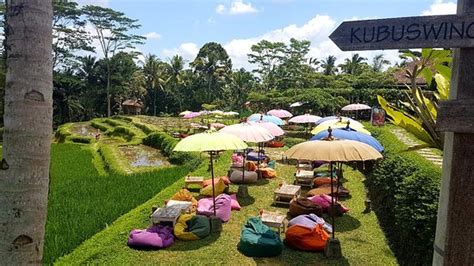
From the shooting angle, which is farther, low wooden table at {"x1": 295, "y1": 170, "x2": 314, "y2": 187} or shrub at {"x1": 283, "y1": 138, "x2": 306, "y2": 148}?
shrub at {"x1": 283, "y1": 138, "x2": 306, "y2": 148}

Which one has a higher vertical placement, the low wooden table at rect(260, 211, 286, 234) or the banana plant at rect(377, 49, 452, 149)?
the banana plant at rect(377, 49, 452, 149)

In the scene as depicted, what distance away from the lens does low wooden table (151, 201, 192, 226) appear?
7.33 metres

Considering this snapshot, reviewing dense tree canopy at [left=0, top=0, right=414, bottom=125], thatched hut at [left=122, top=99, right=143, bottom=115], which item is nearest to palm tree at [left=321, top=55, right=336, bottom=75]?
dense tree canopy at [left=0, top=0, right=414, bottom=125]

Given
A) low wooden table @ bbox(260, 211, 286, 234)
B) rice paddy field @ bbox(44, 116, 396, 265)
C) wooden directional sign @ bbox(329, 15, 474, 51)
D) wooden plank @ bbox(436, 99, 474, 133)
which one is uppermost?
wooden directional sign @ bbox(329, 15, 474, 51)

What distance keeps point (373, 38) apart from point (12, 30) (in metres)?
2.10

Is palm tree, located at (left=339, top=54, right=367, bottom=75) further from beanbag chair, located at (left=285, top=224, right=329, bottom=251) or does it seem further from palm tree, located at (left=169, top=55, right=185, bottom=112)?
beanbag chair, located at (left=285, top=224, right=329, bottom=251)

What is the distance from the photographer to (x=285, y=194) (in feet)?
30.2

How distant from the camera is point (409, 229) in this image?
20.0 ft

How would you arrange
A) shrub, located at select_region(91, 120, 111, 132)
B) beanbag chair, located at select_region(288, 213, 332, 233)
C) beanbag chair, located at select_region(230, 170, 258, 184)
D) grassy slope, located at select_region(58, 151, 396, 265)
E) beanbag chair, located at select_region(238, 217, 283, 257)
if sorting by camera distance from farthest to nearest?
1. shrub, located at select_region(91, 120, 111, 132)
2. beanbag chair, located at select_region(230, 170, 258, 184)
3. beanbag chair, located at select_region(288, 213, 332, 233)
4. beanbag chair, located at select_region(238, 217, 283, 257)
5. grassy slope, located at select_region(58, 151, 396, 265)

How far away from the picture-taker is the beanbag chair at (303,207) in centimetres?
828

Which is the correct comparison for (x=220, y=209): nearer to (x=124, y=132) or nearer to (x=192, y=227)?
(x=192, y=227)

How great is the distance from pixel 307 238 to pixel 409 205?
1729 mm

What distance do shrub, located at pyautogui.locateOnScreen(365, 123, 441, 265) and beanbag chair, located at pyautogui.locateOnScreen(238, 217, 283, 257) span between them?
200 cm

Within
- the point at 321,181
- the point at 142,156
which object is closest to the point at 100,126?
the point at 142,156
